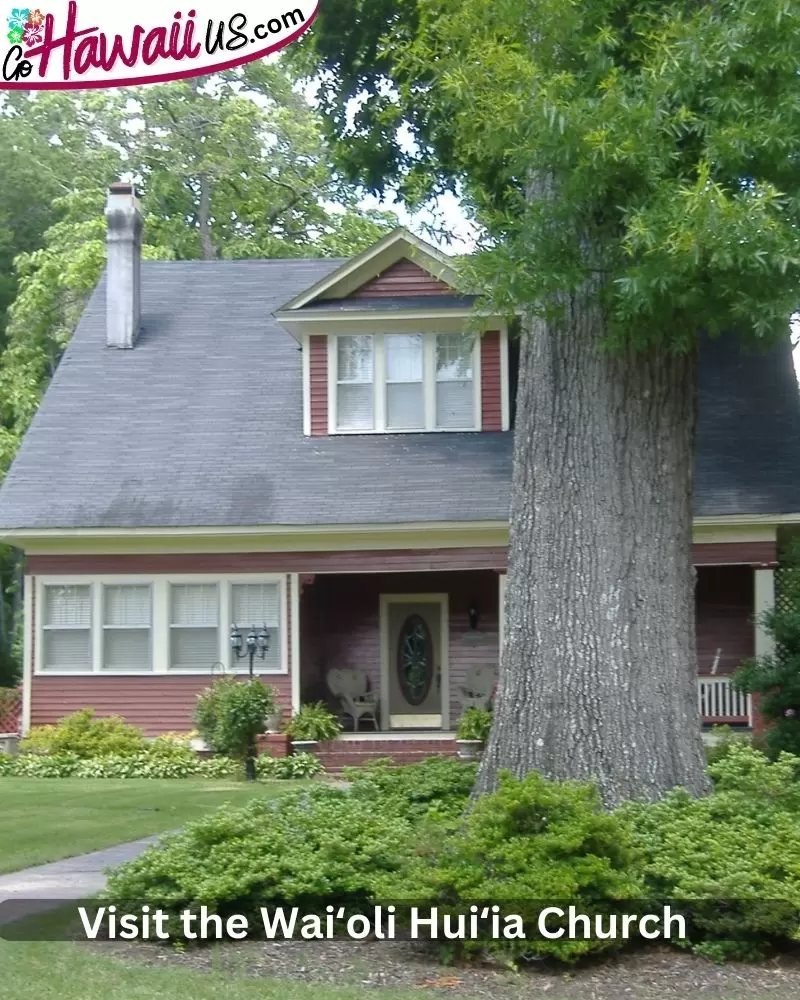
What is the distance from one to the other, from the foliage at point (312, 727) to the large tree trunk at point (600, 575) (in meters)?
9.94

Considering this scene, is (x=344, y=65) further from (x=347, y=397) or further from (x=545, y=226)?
(x=545, y=226)

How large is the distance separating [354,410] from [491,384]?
2015mm

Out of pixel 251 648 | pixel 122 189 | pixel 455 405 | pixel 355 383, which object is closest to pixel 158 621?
pixel 251 648

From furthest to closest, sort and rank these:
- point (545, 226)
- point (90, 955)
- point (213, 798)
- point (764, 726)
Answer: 1. point (764, 726)
2. point (213, 798)
3. point (545, 226)
4. point (90, 955)

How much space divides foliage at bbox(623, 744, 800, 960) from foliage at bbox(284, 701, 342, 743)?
35.2 ft

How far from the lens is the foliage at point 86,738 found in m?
18.1

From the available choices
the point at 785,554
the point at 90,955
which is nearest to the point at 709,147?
the point at 90,955

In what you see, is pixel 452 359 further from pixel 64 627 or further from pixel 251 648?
pixel 64 627

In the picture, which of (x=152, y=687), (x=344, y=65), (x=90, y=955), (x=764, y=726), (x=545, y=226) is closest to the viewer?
(x=90, y=955)

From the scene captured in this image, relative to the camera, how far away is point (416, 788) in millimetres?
8883

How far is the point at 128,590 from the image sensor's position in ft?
62.9

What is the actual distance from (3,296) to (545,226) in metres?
26.3

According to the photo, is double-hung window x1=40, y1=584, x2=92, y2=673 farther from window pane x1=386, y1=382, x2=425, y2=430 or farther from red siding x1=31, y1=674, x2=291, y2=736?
window pane x1=386, y1=382, x2=425, y2=430

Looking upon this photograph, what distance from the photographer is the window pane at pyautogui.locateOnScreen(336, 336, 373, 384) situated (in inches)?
770
